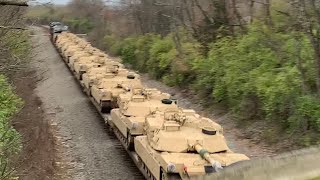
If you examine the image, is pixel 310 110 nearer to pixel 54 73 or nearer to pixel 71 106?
pixel 71 106

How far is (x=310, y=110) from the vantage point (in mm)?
16766

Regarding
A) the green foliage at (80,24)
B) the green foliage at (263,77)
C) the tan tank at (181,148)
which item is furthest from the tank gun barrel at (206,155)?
the green foliage at (80,24)

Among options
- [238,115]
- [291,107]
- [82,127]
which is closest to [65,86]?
[82,127]

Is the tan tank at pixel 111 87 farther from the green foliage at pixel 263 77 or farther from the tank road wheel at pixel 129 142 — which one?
the tank road wheel at pixel 129 142

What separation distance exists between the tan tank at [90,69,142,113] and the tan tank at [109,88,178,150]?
2.52 m

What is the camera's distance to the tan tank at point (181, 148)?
1063 centimetres

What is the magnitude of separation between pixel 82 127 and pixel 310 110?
9654mm

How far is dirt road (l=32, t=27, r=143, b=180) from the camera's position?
15.5 metres

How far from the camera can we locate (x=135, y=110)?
1666 cm

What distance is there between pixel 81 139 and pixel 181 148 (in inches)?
346

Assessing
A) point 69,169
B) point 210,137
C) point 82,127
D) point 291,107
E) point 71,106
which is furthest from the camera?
point 71,106

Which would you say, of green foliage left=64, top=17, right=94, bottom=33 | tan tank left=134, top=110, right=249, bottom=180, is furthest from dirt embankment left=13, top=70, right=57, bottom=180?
green foliage left=64, top=17, right=94, bottom=33

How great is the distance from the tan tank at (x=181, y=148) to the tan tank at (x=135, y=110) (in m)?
1.05

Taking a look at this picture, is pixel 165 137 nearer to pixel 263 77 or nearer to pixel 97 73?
pixel 263 77
